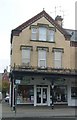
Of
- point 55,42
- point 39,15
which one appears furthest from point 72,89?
point 39,15

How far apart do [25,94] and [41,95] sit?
5.96ft

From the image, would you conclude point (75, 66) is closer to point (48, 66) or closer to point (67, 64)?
point (67, 64)

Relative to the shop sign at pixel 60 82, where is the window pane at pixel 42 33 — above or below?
above

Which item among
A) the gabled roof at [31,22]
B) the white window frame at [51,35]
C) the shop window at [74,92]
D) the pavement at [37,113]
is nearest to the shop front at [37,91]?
the pavement at [37,113]

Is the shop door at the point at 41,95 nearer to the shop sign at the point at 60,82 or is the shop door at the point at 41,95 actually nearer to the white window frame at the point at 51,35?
the shop sign at the point at 60,82

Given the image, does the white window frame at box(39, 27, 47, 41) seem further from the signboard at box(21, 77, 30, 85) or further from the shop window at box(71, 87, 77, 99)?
the shop window at box(71, 87, 77, 99)

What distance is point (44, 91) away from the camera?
1380 inches

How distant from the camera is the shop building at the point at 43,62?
3384cm

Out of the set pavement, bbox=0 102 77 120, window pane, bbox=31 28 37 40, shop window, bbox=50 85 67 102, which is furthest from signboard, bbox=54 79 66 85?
window pane, bbox=31 28 37 40

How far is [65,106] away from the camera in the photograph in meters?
35.0

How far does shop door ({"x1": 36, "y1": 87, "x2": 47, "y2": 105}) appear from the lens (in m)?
34.6

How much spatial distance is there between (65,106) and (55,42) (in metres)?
7.42

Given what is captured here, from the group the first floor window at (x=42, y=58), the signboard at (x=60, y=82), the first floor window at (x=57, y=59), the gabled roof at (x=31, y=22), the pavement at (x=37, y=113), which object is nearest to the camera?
the pavement at (x=37, y=113)

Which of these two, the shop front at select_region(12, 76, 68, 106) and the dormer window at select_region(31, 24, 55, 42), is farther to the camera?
the dormer window at select_region(31, 24, 55, 42)
